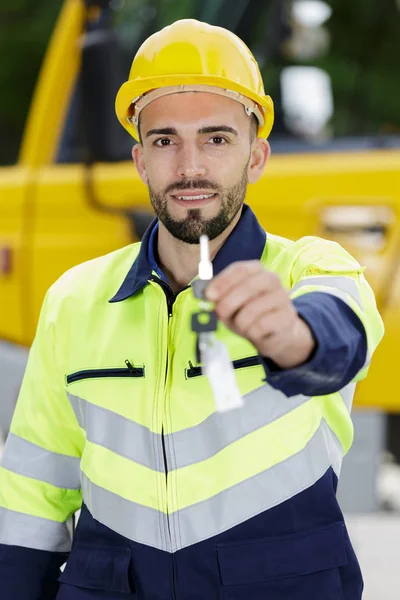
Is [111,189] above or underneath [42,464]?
above

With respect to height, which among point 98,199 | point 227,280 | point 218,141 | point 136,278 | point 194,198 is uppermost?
point 98,199

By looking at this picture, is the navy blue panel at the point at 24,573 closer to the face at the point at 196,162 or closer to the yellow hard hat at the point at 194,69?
the face at the point at 196,162

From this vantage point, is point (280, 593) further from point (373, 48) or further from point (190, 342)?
point (373, 48)

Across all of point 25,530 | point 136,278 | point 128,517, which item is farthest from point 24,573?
point 136,278

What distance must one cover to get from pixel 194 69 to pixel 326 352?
73 centimetres

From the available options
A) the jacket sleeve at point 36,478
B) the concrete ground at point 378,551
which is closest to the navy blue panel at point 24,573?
the jacket sleeve at point 36,478

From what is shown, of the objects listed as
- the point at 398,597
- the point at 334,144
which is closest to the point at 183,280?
the point at 398,597

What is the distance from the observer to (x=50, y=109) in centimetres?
479

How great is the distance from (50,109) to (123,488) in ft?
10.1

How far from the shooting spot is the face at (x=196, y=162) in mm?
2021

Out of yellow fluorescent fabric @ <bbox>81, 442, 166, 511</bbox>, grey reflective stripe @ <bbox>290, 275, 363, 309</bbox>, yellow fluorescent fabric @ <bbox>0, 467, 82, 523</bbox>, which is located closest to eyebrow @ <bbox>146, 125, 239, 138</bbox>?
grey reflective stripe @ <bbox>290, 275, 363, 309</bbox>

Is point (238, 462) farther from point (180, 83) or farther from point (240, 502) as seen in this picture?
point (180, 83)

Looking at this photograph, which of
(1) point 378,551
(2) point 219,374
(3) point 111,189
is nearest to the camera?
(2) point 219,374

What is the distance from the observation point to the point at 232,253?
204 cm
